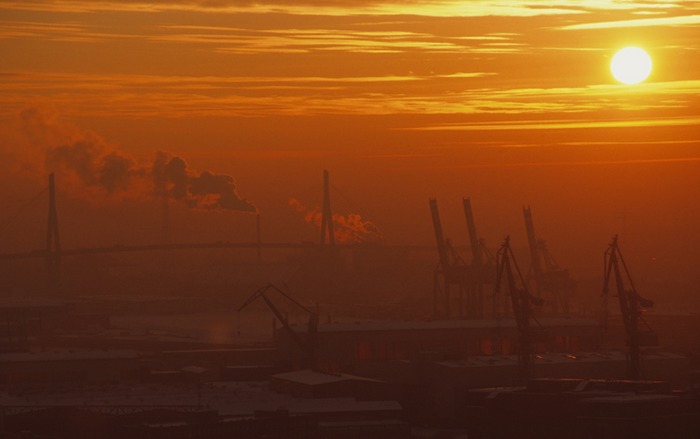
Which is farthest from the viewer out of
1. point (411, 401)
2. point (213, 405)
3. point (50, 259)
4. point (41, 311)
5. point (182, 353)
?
point (50, 259)

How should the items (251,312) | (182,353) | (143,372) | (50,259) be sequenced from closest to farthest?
1. (143,372)
2. (182,353)
3. (251,312)
4. (50,259)

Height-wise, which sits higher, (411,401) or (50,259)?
(50,259)

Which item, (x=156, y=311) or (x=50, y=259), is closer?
(x=156, y=311)

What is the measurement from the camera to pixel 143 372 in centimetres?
3494

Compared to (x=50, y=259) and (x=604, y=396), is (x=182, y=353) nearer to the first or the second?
(x=604, y=396)

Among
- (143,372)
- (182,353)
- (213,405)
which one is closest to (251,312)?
(182,353)

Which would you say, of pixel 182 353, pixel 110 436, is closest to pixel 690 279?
pixel 182 353

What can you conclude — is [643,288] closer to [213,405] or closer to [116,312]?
[116,312]

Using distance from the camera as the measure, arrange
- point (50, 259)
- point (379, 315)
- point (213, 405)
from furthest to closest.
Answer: point (50, 259), point (379, 315), point (213, 405)

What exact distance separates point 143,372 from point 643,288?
61.3 metres

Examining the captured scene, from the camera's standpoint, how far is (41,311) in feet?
178

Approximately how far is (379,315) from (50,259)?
38973 millimetres

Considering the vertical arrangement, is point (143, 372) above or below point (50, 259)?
below

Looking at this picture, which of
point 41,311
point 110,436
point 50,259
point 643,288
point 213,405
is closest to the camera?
point 110,436
